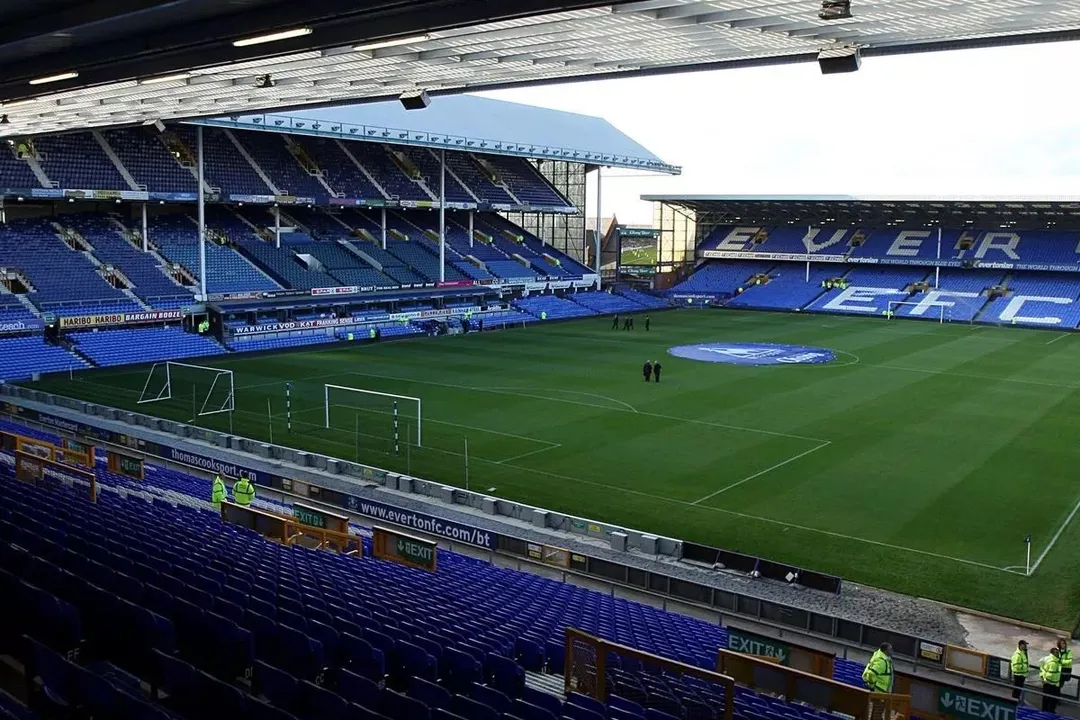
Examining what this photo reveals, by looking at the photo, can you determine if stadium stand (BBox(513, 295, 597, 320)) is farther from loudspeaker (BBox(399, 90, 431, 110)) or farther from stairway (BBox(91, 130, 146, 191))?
loudspeaker (BBox(399, 90, 431, 110))

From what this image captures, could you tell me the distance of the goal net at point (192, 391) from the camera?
3156 centimetres

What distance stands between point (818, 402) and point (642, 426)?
800cm

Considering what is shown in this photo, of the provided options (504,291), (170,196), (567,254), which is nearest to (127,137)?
(170,196)

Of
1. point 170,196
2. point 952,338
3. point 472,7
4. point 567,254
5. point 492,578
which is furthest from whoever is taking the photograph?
Result: point 567,254

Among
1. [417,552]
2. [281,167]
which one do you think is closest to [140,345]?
[281,167]

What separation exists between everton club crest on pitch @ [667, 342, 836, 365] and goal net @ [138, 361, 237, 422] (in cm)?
2213

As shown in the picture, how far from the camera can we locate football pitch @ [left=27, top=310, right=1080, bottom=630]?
63.0ft

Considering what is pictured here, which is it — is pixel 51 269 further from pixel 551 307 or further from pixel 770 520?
pixel 770 520

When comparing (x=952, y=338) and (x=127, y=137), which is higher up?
(x=127, y=137)

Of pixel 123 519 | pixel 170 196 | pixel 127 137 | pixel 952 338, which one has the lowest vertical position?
pixel 952 338

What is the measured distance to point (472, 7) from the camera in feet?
30.9

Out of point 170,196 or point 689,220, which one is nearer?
point 170,196

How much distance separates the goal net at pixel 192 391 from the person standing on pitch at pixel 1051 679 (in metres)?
24.4

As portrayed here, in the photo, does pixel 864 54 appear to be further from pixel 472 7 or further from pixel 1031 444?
pixel 1031 444
